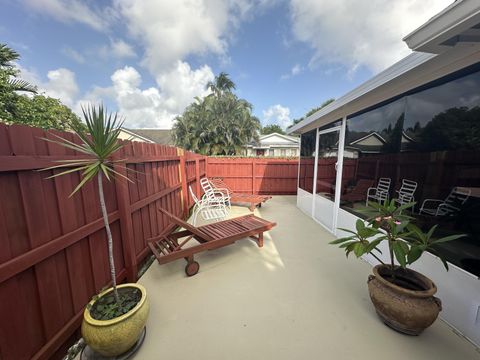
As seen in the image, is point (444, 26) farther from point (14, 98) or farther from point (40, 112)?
point (40, 112)

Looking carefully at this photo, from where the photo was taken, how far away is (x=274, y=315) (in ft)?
6.68

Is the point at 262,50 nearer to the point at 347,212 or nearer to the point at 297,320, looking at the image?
the point at 347,212

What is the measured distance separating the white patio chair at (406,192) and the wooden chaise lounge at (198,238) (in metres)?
2.07

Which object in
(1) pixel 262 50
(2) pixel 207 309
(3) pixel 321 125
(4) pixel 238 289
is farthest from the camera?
(1) pixel 262 50

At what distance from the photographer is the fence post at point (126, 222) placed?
7.52ft

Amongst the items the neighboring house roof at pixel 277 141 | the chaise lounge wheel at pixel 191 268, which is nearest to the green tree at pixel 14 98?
the chaise lounge wheel at pixel 191 268

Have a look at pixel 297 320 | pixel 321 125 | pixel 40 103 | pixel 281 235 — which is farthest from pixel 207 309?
pixel 40 103

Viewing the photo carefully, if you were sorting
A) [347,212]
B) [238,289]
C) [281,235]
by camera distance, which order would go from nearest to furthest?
[238,289]
[347,212]
[281,235]

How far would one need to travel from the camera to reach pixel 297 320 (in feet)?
6.48

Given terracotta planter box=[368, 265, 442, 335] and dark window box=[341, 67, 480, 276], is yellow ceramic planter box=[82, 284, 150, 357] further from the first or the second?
dark window box=[341, 67, 480, 276]

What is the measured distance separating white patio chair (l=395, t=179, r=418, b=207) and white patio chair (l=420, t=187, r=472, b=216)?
20 cm

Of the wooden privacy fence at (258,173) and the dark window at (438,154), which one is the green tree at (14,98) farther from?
the dark window at (438,154)

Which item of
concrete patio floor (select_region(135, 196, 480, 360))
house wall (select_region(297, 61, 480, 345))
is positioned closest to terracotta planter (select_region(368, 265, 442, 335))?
concrete patio floor (select_region(135, 196, 480, 360))

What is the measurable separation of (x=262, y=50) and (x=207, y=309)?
38.7 ft
